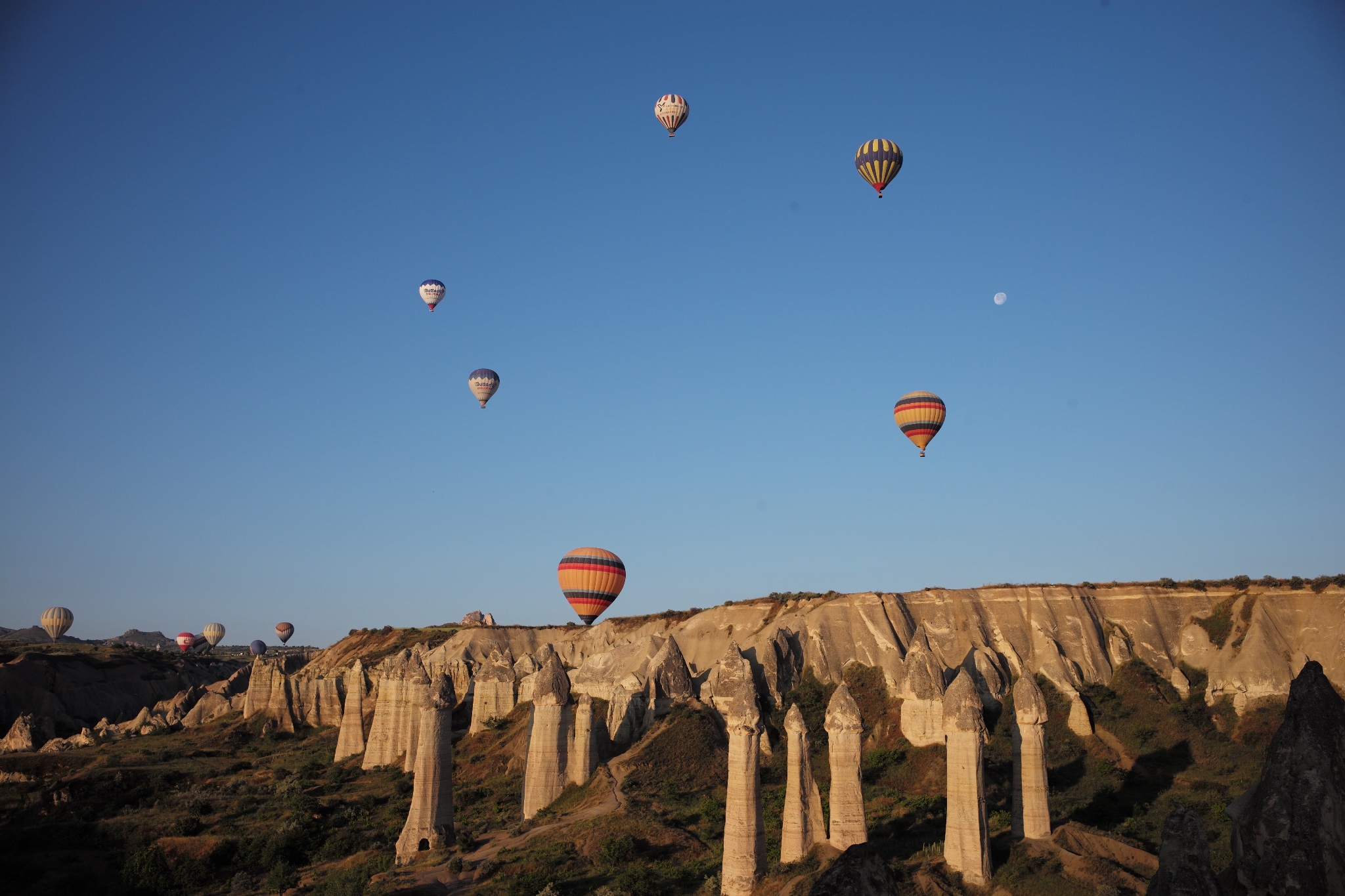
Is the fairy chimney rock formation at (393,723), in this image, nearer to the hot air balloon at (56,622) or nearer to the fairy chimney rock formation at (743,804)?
the fairy chimney rock formation at (743,804)

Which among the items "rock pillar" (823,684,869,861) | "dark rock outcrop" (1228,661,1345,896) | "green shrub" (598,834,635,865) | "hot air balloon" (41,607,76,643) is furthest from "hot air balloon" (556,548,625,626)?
"hot air balloon" (41,607,76,643)

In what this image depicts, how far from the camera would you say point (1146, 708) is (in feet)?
176

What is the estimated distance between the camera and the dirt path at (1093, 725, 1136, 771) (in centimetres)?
4709

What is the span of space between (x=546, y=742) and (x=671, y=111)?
40353 millimetres

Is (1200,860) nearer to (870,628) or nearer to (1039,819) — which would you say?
(1039,819)

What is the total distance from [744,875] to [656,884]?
16.4 feet

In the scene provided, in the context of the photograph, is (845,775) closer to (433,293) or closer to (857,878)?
(857,878)

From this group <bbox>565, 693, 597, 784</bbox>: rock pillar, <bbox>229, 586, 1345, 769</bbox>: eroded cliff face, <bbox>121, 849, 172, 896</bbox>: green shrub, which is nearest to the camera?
<bbox>121, 849, 172, 896</bbox>: green shrub

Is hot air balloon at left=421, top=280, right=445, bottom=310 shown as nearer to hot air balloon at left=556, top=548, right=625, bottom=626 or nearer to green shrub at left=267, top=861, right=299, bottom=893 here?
hot air balloon at left=556, top=548, right=625, bottom=626

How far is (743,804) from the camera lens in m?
26.3

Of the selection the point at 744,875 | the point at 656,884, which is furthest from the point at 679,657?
the point at 744,875

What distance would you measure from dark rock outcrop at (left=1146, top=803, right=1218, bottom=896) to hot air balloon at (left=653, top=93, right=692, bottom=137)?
2233 inches

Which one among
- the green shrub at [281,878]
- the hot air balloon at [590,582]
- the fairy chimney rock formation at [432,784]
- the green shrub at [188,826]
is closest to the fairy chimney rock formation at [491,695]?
the hot air balloon at [590,582]

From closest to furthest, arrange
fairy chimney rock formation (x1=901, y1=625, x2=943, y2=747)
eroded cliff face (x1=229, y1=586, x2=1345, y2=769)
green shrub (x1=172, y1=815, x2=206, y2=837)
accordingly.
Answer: green shrub (x1=172, y1=815, x2=206, y2=837)
fairy chimney rock formation (x1=901, y1=625, x2=943, y2=747)
eroded cliff face (x1=229, y1=586, x2=1345, y2=769)
